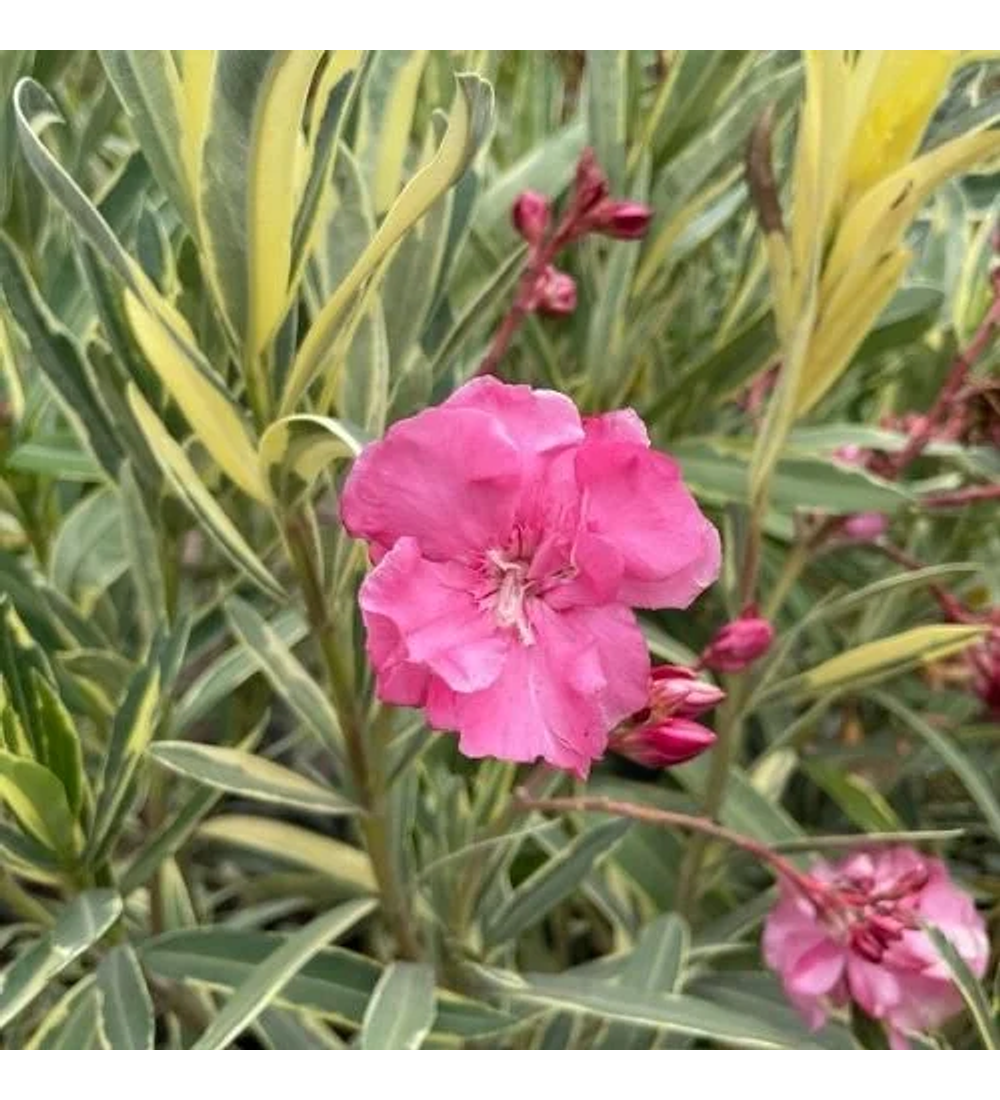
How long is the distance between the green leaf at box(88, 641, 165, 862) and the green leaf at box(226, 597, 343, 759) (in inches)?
2.2

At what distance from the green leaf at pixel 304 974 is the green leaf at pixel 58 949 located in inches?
3.3

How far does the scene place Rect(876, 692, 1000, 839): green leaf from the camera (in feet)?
3.31

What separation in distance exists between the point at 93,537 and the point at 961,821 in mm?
774

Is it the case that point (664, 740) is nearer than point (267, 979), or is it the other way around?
point (664, 740)

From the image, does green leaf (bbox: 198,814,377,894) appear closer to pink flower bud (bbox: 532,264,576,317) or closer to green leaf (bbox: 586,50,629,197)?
pink flower bud (bbox: 532,264,576,317)

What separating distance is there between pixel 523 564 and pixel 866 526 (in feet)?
1.56

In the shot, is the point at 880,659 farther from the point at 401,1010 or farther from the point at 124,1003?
the point at 124,1003

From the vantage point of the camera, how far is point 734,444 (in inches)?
39.8

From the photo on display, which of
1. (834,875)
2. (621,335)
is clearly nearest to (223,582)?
(621,335)

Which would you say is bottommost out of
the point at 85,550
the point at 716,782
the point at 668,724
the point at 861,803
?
the point at 861,803

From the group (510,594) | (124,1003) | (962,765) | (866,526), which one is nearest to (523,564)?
(510,594)

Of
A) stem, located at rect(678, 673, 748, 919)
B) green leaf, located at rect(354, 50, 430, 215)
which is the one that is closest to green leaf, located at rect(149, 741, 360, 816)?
stem, located at rect(678, 673, 748, 919)

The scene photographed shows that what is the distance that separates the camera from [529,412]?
0.53 metres
